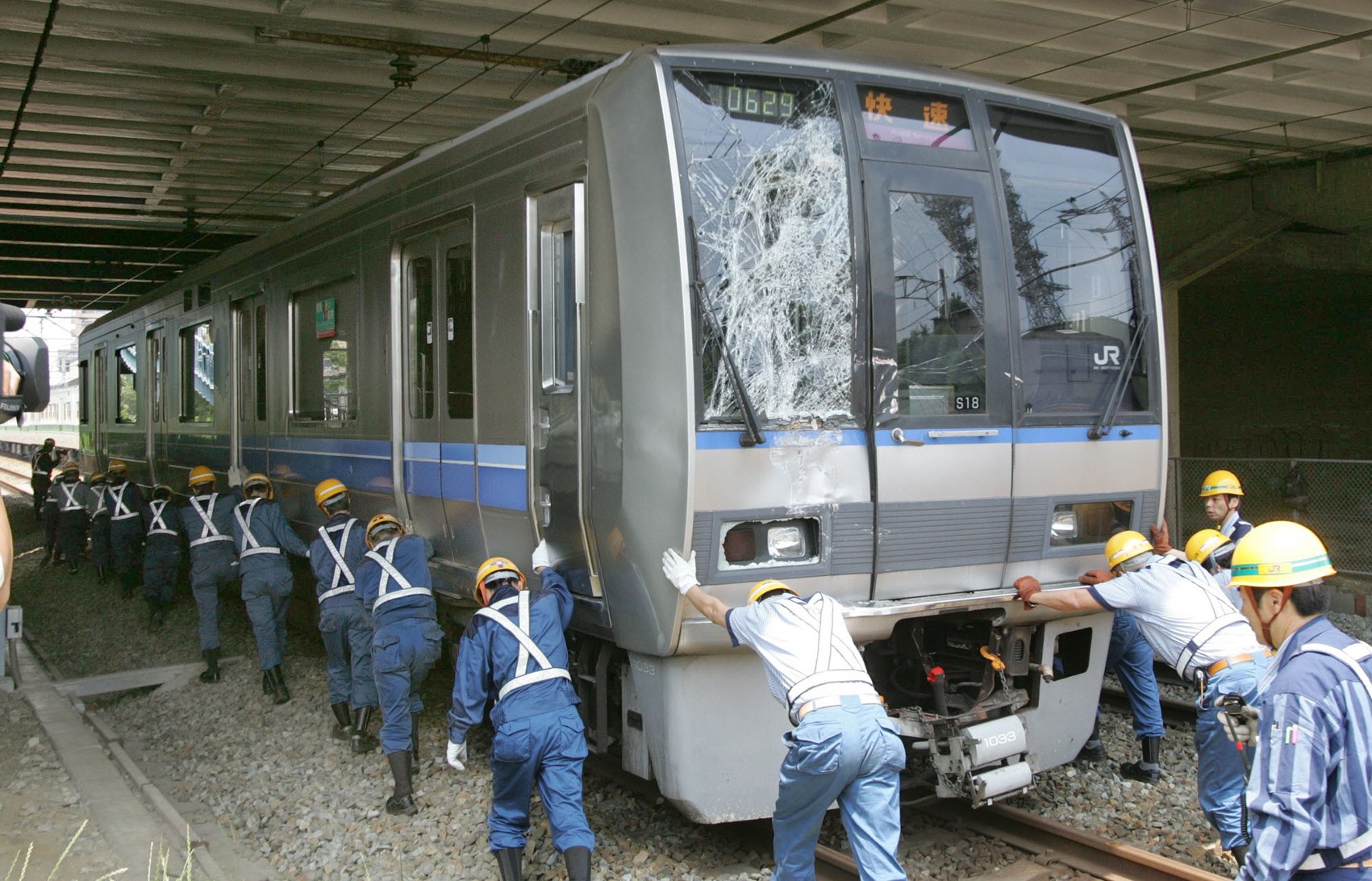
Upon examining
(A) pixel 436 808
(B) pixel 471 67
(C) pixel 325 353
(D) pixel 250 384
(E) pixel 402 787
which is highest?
(B) pixel 471 67

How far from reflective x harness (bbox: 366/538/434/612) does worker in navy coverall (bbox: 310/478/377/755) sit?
0.83 m

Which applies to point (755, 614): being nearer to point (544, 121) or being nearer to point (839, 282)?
point (839, 282)

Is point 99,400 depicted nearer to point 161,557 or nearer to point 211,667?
point 161,557

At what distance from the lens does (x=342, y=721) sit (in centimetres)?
799

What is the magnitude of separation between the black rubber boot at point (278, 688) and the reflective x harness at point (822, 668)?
553 cm

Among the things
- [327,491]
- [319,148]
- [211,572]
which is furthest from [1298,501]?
[319,148]

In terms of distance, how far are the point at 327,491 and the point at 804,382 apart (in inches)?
157

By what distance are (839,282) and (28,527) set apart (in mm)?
21571

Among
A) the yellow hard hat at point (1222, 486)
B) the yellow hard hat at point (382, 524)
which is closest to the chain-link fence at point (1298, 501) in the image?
the yellow hard hat at point (1222, 486)

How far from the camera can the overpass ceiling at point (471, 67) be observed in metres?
9.22

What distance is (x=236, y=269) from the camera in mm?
10594

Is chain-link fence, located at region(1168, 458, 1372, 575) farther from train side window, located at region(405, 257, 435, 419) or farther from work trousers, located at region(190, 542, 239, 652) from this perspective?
work trousers, located at region(190, 542, 239, 652)

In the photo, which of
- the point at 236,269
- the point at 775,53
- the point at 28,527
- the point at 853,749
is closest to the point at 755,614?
the point at 853,749

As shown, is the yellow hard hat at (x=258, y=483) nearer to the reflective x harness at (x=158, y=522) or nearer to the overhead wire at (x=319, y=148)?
the reflective x harness at (x=158, y=522)
